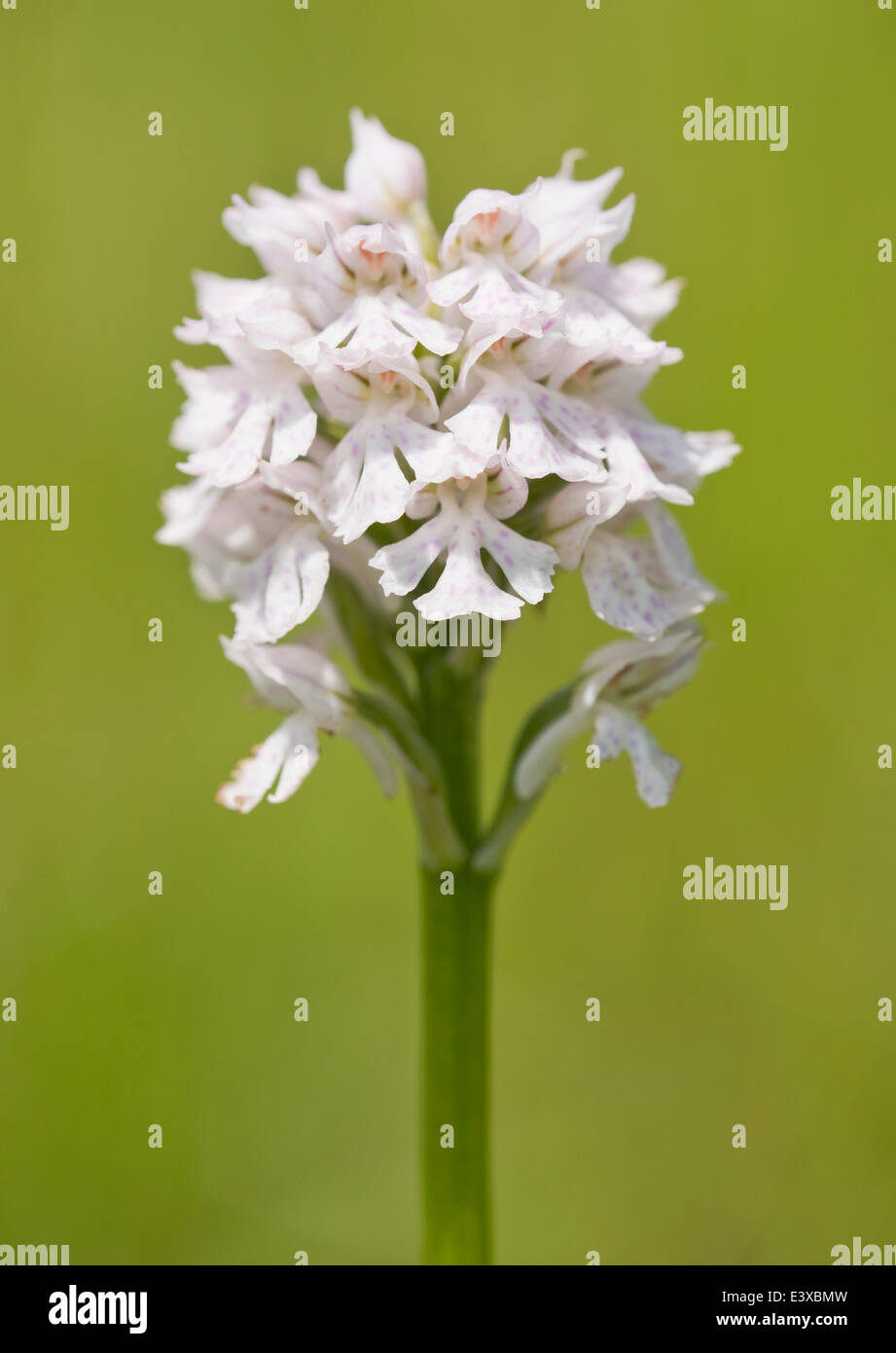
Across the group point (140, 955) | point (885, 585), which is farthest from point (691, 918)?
point (140, 955)

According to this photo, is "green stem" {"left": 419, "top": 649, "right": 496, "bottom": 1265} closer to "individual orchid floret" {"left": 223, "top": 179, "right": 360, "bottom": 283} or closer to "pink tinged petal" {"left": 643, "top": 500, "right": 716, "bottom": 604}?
"pink tinged petal" {"left": 643, "top": 500, "right": 716, "bottom": 604}

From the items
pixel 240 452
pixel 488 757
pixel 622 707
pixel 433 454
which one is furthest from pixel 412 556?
pixel 488 757

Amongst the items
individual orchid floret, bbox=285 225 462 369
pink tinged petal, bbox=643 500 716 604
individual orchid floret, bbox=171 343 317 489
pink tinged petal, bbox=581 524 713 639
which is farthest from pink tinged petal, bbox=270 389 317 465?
pink tinged petal, bbox=643 500 716 604

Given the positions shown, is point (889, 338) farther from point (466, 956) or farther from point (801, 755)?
point (466, 956)

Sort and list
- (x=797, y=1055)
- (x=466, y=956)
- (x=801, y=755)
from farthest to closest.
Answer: (x=801, y=755), (x=797, y=1055), (x=466, y=956)

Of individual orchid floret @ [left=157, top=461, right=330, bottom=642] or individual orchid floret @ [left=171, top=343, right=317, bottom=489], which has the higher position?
individual orchid floret @ [left=171, top=343, right=317, bottom=489]

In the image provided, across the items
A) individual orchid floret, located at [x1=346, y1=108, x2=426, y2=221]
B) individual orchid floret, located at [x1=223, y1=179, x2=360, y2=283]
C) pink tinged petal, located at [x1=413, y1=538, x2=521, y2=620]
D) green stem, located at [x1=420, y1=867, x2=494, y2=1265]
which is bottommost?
green stem, located at [x1=420, y1=867, x2=494, y2=1265]

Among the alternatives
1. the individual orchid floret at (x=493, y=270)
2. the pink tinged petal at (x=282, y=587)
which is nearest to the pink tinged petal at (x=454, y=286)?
the individual orchid floret at (x=493, y=270)
